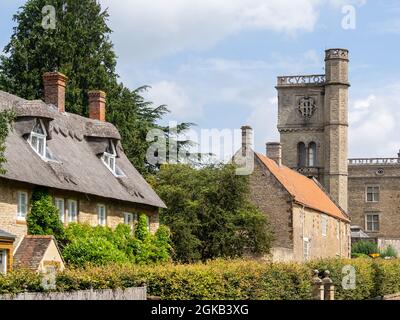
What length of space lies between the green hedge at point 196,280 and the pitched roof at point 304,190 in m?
20.2

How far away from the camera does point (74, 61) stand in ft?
187

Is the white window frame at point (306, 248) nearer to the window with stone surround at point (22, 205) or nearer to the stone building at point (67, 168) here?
the stone building at point (67, 168)

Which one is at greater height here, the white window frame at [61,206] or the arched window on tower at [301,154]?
the arched window on tower at [301,154]

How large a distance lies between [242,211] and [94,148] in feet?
37.9

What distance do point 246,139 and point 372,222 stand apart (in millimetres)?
42304

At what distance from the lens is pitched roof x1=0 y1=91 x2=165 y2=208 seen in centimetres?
3281

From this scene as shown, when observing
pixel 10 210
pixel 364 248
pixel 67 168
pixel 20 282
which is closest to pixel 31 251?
pixel 10 210

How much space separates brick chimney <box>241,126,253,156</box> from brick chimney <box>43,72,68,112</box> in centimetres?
1773

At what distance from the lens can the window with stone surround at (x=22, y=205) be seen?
32.2m

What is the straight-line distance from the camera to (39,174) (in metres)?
32.9

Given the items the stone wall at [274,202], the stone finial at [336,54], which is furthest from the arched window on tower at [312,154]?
the stone wall at [274,202]

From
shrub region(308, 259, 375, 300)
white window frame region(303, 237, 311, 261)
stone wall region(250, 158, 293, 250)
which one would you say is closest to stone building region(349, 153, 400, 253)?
white window frame region(303, 237, 311, 261)
